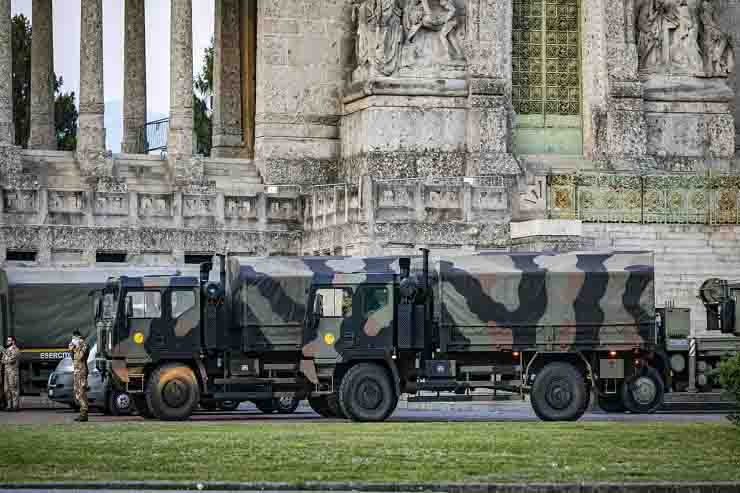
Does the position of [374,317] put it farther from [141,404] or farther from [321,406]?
[141,404]

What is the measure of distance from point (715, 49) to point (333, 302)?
1056 inches

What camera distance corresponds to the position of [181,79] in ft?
198

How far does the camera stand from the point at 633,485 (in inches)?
940

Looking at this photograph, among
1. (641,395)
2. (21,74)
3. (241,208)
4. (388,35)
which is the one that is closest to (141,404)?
(641,395)

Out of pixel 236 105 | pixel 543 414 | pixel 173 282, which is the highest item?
pixel 236 105

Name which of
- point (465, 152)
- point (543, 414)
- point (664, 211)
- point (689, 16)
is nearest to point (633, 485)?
point (543, 414)

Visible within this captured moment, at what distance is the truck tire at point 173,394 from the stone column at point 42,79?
2543 cm

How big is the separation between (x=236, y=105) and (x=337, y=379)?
30.2 m

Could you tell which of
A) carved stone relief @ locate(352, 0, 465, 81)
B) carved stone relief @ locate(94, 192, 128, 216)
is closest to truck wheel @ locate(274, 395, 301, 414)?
carved stone relief @ locate(94, 192, 128, 216)

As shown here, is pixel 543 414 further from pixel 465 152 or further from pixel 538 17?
pixel 538 17

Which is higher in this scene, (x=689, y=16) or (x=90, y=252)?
(x=689, y=16)

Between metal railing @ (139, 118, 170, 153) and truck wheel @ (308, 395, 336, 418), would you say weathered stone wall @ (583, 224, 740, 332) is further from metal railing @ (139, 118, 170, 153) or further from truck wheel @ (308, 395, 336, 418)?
metal railing @ (139, 118, 170, 153)

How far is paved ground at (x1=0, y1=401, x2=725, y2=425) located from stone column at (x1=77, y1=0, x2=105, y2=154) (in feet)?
49.9

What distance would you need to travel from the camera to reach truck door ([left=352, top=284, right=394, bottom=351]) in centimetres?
3841
